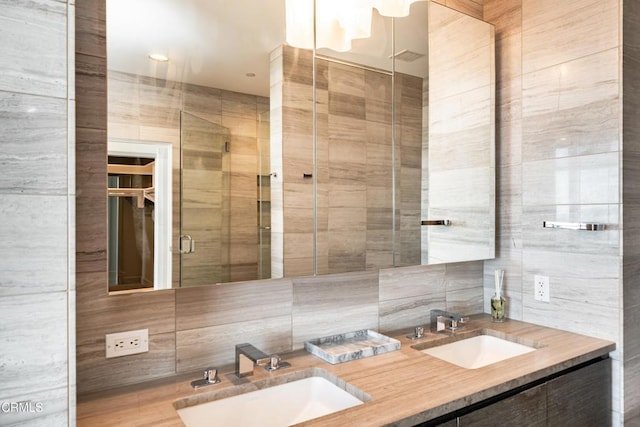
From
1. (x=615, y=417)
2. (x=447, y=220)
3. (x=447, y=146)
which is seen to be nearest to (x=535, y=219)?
(x=447, y=220)

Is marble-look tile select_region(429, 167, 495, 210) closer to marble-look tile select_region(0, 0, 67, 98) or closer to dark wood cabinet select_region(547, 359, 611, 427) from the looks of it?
dark wood cabinet select_region(547, 359, 611, 427)

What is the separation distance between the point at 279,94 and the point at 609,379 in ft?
5.49

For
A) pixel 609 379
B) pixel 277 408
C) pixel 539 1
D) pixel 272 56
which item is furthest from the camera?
pixel 539 1

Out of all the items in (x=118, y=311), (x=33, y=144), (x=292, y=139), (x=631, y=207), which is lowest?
(x=118, y=311)

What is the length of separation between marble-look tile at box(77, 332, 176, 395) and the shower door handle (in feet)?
0.91

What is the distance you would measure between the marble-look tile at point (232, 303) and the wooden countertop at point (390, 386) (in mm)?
169

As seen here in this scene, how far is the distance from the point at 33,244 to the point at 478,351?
1.69 metres

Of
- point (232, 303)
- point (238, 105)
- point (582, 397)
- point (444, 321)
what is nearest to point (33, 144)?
point (238, 105)

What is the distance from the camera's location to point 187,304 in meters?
1.37

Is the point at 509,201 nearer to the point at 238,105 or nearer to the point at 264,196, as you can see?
the point at 264,196

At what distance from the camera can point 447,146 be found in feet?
6.31

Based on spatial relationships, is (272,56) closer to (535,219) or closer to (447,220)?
(447,220)

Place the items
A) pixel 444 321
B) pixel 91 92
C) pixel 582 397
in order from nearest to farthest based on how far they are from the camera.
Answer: pixel 91 92 → pixel 582 397 → pixel 444 321

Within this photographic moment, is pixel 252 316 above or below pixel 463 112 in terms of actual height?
below
